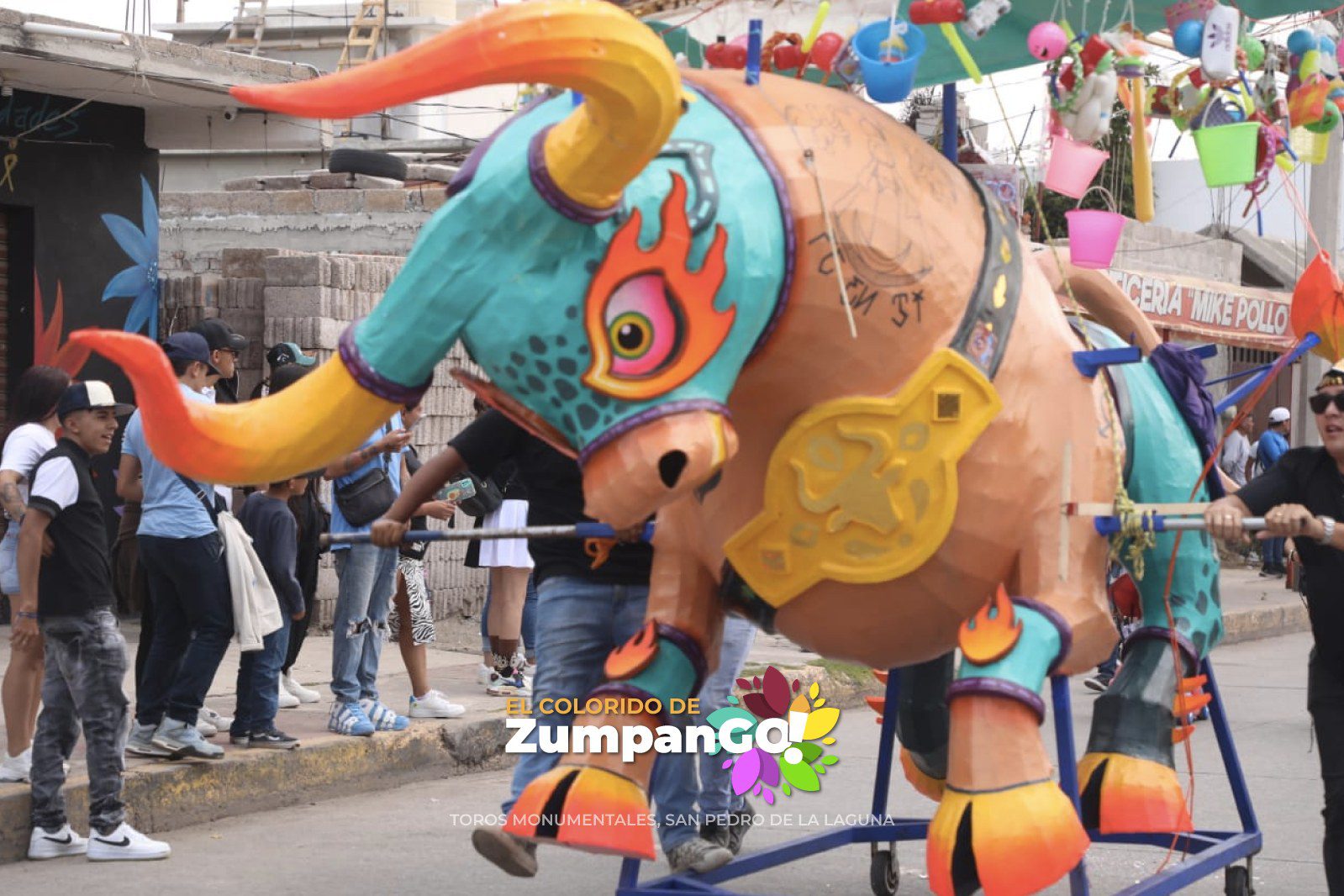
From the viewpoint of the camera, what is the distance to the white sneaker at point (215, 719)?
7.70 meters

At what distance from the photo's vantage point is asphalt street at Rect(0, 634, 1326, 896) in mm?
5871

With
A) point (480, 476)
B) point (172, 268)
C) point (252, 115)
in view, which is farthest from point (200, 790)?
point (172, 268)

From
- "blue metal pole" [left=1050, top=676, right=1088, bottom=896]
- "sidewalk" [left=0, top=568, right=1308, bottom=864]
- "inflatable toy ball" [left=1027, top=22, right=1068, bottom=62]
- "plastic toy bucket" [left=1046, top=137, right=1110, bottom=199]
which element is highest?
"inflatable toy ball" [left=1027, top=22, right=1068, bottom=62]

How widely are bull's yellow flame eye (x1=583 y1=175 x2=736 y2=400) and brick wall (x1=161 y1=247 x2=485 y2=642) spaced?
22.3ft

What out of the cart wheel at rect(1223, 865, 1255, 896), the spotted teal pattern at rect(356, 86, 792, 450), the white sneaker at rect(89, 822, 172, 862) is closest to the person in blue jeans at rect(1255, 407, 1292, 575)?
the cart wheel at rect(1223, 865, 1255, 896)

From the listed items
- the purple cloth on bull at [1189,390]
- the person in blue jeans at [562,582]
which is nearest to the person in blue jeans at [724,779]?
the person in blue jeans at [562,582]

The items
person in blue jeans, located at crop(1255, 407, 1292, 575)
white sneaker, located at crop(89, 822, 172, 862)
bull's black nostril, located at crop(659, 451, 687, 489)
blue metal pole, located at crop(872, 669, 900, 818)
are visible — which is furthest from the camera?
person in blue jeans, located at crop(1255, 407, 1292, 575)

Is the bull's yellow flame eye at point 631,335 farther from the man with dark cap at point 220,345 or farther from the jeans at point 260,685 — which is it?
the man with dark cap at point 220,345

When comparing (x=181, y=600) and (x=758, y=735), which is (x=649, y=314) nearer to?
(x=758, y=735)

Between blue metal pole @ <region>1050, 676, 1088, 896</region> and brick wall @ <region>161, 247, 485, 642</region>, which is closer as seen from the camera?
blue metal pole @ <region>1050, 676, 1088, 896</region>

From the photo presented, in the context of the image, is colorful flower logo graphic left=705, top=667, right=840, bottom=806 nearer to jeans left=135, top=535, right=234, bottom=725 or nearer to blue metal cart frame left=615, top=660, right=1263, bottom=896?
blue metal cart frame left=615, top=660, right=1263, bottom=896

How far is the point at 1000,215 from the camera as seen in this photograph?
14.0ft

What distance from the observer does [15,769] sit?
6.43 metres

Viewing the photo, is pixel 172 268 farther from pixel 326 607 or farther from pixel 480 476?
pixel 480 476
